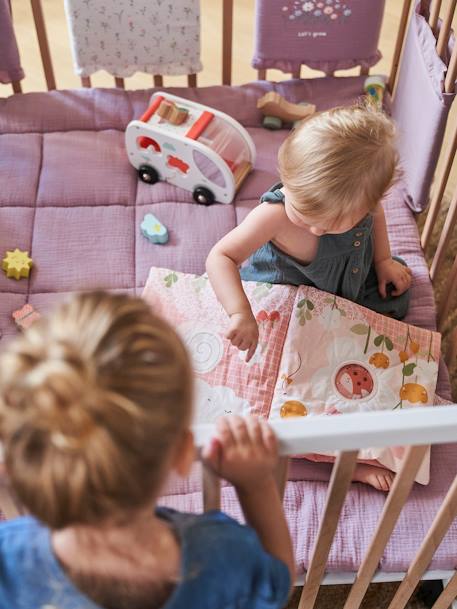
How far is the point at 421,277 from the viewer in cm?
130

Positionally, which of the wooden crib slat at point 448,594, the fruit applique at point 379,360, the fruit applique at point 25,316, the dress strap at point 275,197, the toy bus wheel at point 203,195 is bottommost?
the wooden crib slat at point 448,594

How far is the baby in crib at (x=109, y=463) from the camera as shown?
44cm

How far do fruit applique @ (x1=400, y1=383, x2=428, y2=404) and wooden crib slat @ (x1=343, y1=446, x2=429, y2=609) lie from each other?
0.29 meters

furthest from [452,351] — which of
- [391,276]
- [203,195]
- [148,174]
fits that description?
[148,174]

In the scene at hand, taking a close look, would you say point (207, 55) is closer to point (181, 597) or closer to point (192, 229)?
point (192, 229)

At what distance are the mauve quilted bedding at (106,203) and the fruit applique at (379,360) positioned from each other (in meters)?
0.14

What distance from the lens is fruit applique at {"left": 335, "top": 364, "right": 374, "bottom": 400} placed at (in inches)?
42.6

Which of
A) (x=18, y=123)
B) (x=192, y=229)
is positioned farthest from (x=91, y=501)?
(x=18, y=123)

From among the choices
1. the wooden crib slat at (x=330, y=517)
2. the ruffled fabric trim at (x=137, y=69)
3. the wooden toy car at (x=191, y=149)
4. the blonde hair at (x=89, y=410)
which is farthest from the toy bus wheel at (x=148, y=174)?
the blonde hair at (x=89, y=410)

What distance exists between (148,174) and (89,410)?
104 cm

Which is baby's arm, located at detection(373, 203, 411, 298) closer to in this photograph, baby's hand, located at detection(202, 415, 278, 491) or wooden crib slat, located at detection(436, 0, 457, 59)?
wooden crib slat, located at detection(436, 0, 457, 59)

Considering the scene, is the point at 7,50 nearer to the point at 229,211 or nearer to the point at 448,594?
the point at 229,211

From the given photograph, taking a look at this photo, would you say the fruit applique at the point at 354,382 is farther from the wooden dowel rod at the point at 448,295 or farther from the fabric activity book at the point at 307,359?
the wooden dowel rod at the point at 448,295

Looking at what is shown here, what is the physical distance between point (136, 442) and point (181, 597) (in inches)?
7.8
